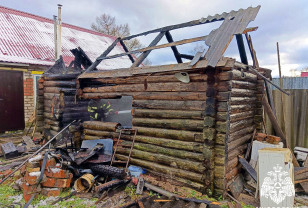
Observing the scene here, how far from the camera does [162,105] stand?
5.45 metres

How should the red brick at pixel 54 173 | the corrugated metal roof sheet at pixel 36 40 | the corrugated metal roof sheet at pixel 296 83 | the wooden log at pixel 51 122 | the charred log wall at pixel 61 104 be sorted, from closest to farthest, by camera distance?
the red brick at pixel 54 173 → the charred log wall at pixel 61 104 → the wooden log at pixel 51 122 → the corrugated metal roof sheet at pixel 36 40 → the corrugated metal roof sheet at pixel 296 83

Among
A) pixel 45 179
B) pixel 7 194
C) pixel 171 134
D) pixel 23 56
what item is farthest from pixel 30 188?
pixel 23 56

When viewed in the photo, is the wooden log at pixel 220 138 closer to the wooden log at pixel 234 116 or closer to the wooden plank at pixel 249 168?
the wooden log at pixel 234 116

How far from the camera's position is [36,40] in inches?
543

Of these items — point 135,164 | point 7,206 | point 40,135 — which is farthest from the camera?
point 40,135

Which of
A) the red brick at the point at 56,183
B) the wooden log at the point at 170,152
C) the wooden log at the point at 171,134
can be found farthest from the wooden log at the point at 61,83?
the red brick at the point at 56,183

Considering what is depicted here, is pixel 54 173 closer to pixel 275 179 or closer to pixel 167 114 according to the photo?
pixel 167 114

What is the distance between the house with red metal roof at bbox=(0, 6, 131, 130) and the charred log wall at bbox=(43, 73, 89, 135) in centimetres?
280

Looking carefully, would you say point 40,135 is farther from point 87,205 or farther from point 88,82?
point 87,205

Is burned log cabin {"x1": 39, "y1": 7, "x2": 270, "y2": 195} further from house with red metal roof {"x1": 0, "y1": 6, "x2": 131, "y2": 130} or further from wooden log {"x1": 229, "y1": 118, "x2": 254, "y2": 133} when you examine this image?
Answer: house with red metal roof {"x1": 0, "y1": 6, "x2": 131, "y2": 130}

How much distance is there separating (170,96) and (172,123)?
65cm

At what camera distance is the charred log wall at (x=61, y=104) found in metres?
8.47

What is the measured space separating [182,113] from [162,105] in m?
0.59

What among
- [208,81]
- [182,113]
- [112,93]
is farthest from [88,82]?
[208,81]
